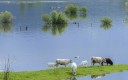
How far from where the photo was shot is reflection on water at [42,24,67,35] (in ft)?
309

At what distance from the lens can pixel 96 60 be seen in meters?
44.7

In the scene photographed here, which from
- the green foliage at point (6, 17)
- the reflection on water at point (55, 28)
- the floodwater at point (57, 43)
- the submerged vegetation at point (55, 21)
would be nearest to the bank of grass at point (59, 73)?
the floodwater at point (57, 43)

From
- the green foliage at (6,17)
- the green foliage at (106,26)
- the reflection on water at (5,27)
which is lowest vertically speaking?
the reflection on water at (5,27)

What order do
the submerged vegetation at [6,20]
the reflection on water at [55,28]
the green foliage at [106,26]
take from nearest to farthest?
the reflection on water at [55,28], the green foliage at [106,26], the submerged vegetation at [6,20]

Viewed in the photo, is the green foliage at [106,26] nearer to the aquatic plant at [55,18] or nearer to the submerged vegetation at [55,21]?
the submerged vegetation at [55,21]

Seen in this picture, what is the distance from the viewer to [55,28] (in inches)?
3947

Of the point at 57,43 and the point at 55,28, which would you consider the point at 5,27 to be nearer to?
the point at 55,28

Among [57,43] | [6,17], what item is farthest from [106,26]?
[57,43]

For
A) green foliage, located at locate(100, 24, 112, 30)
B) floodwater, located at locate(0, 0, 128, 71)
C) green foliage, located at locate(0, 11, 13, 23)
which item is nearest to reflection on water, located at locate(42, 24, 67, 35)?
floodwater, located at locate(0, 0, 128, 71)

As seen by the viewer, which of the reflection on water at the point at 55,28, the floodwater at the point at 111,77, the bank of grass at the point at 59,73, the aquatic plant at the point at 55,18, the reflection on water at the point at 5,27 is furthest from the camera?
the aquatic plant at the point at 55,18

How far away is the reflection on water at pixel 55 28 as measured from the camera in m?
94.1

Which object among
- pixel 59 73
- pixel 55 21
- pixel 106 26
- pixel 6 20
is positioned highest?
pixel 59 73

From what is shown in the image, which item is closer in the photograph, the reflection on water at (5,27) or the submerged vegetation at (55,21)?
the reflection on water at (5,27)

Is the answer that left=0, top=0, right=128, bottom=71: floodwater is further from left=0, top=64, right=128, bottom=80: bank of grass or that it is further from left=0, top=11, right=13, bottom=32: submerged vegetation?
left=0, top=64, right=128, bottom=80: bank of grass
